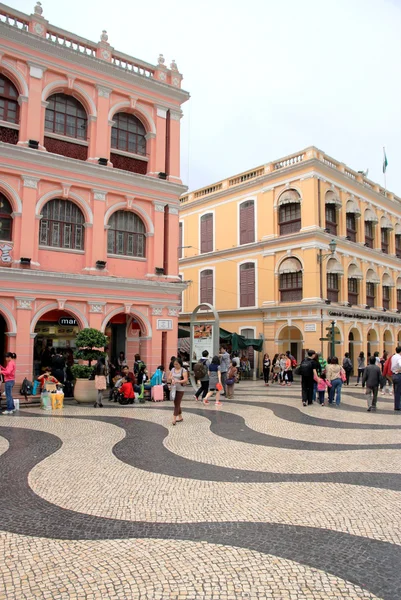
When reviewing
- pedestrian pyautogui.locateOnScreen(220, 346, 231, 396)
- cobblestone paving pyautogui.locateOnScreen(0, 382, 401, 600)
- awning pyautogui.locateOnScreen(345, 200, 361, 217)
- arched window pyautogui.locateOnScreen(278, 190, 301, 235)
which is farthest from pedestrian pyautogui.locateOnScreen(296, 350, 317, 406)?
awning pyautogui.locateOnScreen(345, 200, 361, 217)

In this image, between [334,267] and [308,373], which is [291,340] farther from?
[308,373]

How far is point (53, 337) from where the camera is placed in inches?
776

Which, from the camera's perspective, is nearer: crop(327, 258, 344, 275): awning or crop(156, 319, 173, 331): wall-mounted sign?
crop(156, 319, 173, 331): wall-mounted sign

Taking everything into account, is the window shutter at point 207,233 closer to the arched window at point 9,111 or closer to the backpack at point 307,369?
the arched window at point 9,111

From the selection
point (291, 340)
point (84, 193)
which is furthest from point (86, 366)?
point (291, 340)

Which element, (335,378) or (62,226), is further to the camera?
(62,226)

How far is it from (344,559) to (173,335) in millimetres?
16367

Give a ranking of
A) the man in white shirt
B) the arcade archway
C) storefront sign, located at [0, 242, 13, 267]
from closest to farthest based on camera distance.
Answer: the man in white shirt → storefront sign, located at [0, 242, 13, 267] → the arcade archway

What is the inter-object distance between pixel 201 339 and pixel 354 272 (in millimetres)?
18083

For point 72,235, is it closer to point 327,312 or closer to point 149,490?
point 149,490

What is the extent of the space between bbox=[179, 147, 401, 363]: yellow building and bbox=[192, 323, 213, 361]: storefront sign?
11293mm

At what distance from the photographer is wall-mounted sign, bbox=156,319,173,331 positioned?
20.0 meters

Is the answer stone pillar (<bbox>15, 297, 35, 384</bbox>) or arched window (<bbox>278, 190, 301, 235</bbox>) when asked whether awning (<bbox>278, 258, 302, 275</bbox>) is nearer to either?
arched window (<bbox>278, 190, 301, 235</bbox>)

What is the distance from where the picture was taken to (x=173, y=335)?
806 inches
